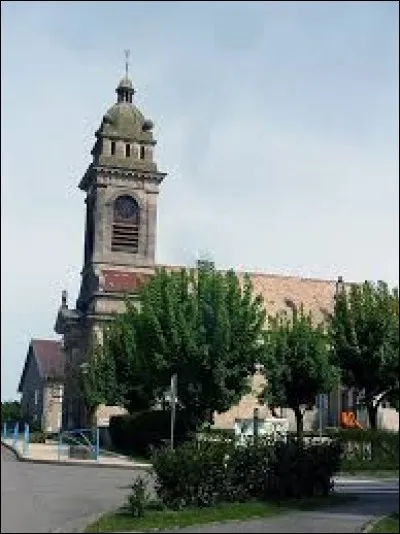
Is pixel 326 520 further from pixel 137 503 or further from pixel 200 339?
pixel 200 339

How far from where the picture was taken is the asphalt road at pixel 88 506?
39.9 ft

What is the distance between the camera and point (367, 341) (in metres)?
38.9

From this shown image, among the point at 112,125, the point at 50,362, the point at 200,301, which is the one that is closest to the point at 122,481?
the point at 200,301

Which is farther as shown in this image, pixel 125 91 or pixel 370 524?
pixel 125 91

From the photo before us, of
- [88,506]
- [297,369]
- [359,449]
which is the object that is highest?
[297,369]

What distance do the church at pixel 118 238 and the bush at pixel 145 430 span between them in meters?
20.2

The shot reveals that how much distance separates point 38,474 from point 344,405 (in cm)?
3956

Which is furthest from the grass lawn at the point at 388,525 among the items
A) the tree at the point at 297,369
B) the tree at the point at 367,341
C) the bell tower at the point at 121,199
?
the bell tower at the point at 121,199

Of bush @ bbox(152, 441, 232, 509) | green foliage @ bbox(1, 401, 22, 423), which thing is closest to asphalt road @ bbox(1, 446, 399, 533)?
bush @ bbox(152, 441, 232, 509)

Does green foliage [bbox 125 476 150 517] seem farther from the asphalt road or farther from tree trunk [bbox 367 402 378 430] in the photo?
tree trunk [bbox 367 402 378 430]

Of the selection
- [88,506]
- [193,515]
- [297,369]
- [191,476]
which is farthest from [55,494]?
[297,369]

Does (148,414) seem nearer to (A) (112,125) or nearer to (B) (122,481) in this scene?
(B) (122,481)

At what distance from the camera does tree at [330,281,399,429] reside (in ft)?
123

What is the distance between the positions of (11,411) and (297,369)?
53813 mm
